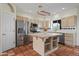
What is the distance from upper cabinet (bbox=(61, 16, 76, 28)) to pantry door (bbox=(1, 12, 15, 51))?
1.02 meters

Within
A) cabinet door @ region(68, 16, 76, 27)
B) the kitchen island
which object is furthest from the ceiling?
the kitchen island

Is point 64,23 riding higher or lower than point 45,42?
higher

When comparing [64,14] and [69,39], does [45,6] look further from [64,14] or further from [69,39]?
[69,39]

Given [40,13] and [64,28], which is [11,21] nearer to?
→ [40,13]

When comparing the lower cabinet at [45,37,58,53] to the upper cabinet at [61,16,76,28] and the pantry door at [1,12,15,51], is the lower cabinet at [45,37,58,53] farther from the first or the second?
the pantry door at [1,12,15,51]

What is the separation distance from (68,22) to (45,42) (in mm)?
618

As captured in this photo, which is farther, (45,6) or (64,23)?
(64,23)

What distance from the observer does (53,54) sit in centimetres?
182

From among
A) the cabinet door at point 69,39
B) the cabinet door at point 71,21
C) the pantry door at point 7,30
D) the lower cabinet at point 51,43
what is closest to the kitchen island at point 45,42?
the lower cabinet at point 51,43

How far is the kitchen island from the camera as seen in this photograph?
71.4 inches

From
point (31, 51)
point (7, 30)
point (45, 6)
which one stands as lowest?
point (31, 51)

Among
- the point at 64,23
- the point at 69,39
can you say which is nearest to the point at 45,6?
the point at 64,23

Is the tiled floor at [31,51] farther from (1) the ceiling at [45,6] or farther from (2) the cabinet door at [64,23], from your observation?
(1) the ceiling at [45,6]

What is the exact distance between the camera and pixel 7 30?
5.92 ft
